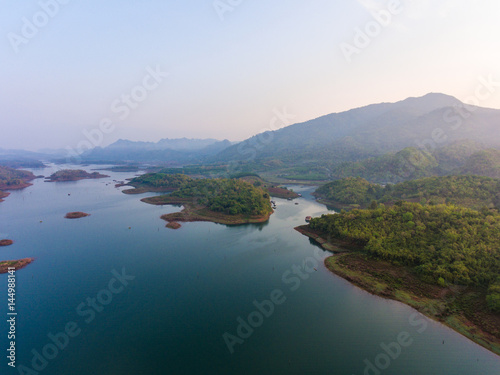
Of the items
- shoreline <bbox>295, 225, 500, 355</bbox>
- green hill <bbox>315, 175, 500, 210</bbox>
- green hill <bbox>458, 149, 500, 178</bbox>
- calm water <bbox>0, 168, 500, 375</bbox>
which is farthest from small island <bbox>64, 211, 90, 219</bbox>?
green hill <bbox>458, 149, 500, 178</bbox>

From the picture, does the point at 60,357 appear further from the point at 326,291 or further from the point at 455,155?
the point at 455,155

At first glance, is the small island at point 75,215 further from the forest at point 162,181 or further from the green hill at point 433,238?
the green hill at point 433,238

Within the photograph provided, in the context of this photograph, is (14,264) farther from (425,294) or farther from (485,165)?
(485,165)

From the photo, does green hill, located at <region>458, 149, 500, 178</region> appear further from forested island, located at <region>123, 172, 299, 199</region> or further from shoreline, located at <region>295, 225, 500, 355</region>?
shoreline, located at <region>295, 225, 500, 355</region>

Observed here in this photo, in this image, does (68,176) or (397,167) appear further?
(68,176)

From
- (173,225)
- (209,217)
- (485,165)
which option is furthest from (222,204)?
(485,165)

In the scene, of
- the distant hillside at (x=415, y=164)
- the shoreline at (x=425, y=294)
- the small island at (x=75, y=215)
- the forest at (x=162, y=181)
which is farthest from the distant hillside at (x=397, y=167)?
the small island at (x=75, y=215)

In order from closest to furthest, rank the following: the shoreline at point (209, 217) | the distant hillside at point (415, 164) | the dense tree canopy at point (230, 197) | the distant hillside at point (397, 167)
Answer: the shoreline at point (209, 217) → the dense tree canopy at point (230, 197) → the distant hillside at point (415, 164) → the distant hillside at point (397, 167)
